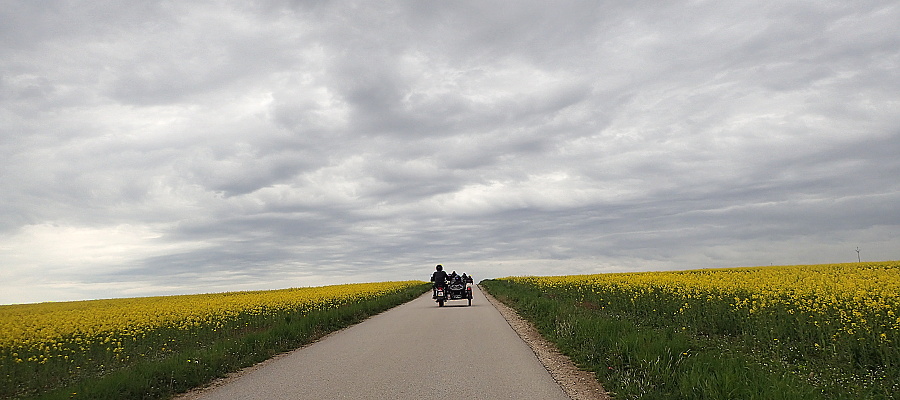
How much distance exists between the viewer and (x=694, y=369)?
825cm

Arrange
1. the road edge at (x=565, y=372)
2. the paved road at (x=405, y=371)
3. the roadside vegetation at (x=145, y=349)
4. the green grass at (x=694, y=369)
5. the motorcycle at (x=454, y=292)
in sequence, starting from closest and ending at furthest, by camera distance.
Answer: the green grass at (x=694, y=369) < the paved road at (x=405, y=371) < the road edge at (x=565, y=372) < the roadside vegetation at (x=145, y=349) < the motorcycle at (x=454, y=292)

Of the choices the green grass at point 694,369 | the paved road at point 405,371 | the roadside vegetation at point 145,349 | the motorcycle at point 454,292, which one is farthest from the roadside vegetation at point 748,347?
the motorcycle at point 454,292

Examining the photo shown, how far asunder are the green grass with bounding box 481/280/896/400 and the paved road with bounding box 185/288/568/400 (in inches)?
40.5

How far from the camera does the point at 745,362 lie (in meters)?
9.48

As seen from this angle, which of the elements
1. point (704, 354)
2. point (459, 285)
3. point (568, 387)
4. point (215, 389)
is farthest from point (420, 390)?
point (459, 285)

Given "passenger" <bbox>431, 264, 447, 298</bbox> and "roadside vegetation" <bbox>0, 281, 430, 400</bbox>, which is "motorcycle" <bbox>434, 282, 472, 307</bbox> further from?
"roadside vegetation" <bbox>0, 281, 430, 400</bbox>

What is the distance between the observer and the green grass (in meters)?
7.33

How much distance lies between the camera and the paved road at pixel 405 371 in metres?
8.31

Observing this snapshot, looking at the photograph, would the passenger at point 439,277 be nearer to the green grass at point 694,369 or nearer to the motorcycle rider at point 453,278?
the motorcycle rider at point 453,278

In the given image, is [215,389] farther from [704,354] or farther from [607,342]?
[704,354]

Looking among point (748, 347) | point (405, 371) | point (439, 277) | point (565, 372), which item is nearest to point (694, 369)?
point (565, 372)

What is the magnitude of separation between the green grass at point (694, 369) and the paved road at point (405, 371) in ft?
3.38

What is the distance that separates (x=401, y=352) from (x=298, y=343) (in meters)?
4.29

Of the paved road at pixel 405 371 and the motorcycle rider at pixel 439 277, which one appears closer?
the paved road at pixel 405 371
